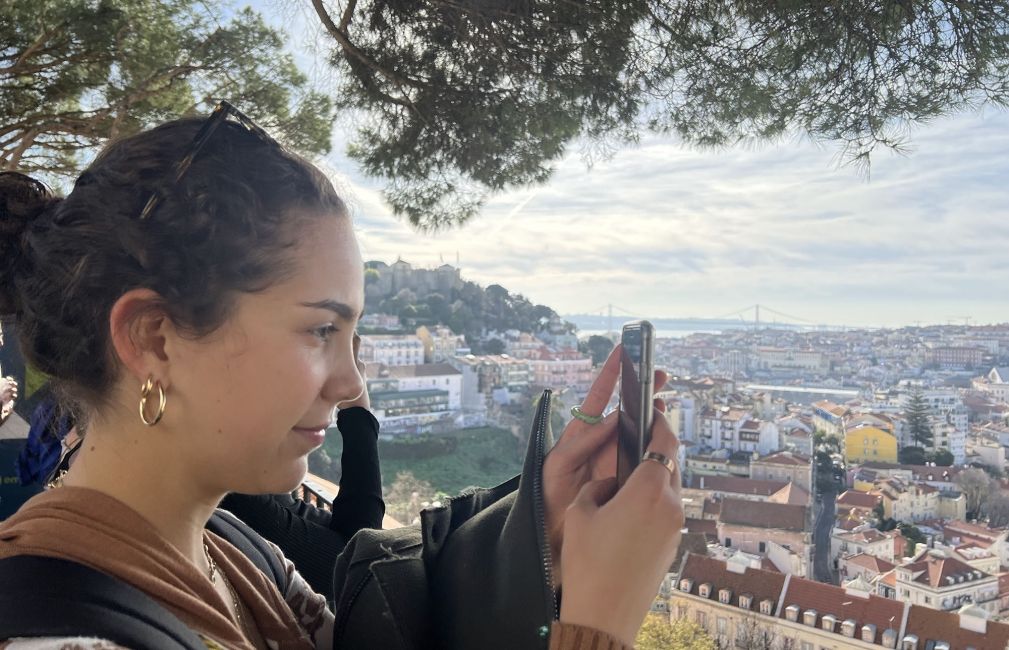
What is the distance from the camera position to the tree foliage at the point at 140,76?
372 cm

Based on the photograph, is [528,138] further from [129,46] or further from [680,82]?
[129,46]

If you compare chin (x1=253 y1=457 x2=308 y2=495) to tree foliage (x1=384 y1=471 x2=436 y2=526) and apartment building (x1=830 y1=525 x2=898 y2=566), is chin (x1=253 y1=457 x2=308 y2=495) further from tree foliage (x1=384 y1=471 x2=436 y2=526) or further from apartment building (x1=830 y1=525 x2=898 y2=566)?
apartment building (x1=830 y1=525 x2=898 y2=566)

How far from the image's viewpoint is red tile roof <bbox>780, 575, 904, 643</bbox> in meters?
1.97

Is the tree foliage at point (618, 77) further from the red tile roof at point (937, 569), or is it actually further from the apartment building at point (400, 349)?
the red tile roof at point (937, 569)

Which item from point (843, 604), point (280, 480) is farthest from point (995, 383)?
point (280, 480)

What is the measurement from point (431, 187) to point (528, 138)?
2.21ft

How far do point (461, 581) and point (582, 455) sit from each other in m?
0.14

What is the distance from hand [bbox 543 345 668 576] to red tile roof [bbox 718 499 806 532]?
1.75 m

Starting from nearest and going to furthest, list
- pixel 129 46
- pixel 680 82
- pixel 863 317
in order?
1. pixel 680 82
2. pixel 863 317
3. pixel 129 46

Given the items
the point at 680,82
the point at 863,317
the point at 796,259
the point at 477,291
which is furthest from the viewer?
the point at 477,291

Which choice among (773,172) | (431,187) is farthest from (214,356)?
(431,187)

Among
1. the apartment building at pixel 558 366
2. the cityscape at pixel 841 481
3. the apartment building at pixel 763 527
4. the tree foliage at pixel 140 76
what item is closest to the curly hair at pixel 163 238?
the apartment building at pixel 558 366

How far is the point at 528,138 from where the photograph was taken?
269 cm

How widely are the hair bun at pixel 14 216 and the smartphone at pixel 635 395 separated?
584 millimetres
